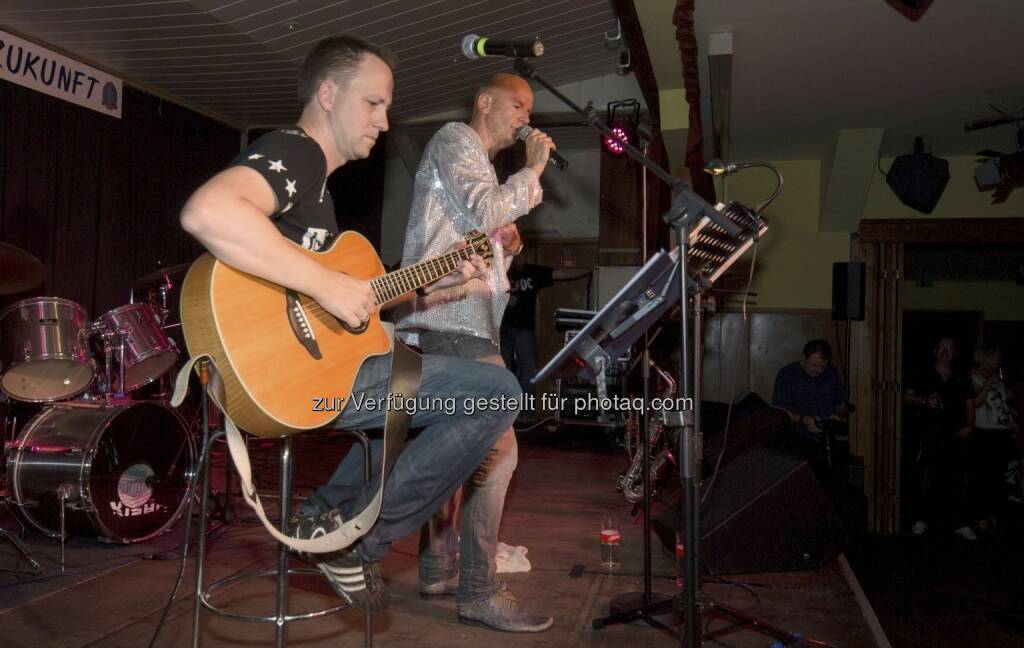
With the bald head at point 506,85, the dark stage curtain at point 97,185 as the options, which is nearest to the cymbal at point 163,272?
the bald head at point 506,85

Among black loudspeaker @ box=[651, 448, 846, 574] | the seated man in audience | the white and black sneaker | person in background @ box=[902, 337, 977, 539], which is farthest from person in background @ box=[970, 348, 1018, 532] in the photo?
the white and black sneaker

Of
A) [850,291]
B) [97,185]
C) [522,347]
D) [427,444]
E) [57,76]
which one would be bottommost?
[427,444]

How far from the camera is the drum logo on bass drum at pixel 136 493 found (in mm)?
3830

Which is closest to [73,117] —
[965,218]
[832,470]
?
[832,470]

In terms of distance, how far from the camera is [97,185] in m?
6.67

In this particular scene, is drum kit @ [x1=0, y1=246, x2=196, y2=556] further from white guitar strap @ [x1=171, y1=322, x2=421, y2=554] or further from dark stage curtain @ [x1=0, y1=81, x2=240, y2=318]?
white guitar strap @ [x1=171, y1=322, x2=421, y2=554]

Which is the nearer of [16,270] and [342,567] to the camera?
[342,567]

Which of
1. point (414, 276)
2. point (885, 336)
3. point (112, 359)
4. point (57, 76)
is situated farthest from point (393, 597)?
point (885, 336)

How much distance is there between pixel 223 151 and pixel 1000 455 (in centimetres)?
865

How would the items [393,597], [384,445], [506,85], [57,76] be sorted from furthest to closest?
[57,76]
[393,597]
[506,85]
[384,445]

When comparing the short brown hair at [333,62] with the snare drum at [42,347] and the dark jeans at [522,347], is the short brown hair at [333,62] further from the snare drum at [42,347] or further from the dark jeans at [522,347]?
the dark jeans at [522,347]

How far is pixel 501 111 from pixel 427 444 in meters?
1.28

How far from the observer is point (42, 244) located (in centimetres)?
618

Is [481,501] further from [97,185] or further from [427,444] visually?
[97,185]
